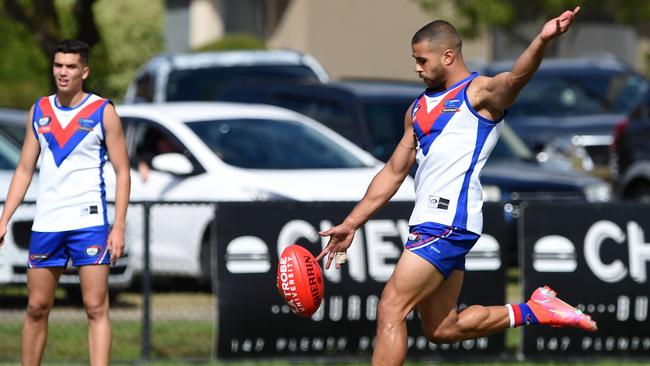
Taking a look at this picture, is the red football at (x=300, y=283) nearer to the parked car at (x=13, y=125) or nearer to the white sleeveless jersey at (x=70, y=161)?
the white sleeveless jersey at (x=70, y=161)

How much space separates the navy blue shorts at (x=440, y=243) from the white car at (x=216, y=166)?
484 cm

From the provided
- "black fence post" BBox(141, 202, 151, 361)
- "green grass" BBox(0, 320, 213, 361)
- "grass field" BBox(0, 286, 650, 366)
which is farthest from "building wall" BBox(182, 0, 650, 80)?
"black fence post" BBox(141, 202, 151, 361)

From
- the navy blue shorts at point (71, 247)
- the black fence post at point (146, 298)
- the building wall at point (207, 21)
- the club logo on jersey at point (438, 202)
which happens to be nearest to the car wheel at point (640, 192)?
the black fence post at point (146, 298)

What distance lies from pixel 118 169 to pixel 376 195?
57.9 inches

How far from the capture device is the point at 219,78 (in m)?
18.5

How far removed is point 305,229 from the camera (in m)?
10.6

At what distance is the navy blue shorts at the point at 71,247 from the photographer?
26.9ft

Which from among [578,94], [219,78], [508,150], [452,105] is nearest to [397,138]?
[508,150]

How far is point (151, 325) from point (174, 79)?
759 centimetres

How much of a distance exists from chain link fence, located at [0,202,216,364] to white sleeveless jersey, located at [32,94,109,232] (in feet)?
7.41

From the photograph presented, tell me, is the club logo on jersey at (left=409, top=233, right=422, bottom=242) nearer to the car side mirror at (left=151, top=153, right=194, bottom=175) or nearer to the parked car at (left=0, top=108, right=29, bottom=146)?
the car side mirror at (left=151, top=153, right=194, bottom=175)

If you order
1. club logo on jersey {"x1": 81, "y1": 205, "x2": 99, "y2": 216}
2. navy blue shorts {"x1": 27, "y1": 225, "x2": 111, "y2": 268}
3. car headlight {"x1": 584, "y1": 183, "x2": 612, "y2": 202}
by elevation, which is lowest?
navy blue shorts {"x1": 27, "y1": 225, "x2": 111, "y2": 268}

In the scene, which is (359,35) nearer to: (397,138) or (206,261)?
(397,138)

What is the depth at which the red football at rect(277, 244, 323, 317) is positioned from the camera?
7.56 metres
